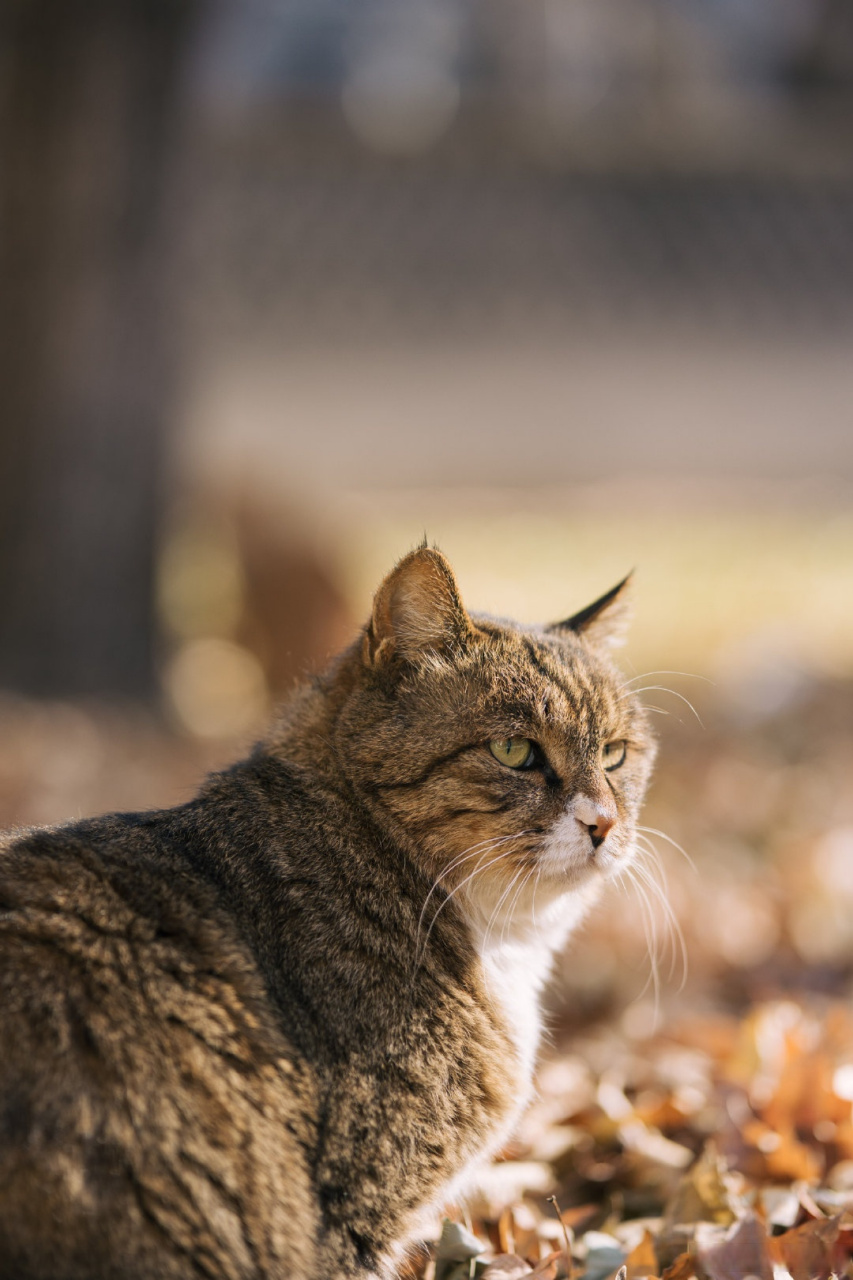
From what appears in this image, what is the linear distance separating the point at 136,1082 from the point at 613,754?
1194 mm

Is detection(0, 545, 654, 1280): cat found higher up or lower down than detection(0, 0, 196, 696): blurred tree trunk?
lower down

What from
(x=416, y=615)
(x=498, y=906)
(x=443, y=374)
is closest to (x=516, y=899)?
(x=498, y=906)

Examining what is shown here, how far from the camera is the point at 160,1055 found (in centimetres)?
188

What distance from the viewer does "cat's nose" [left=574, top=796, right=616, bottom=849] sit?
7.72ft

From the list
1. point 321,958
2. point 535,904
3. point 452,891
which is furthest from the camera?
point 535,904

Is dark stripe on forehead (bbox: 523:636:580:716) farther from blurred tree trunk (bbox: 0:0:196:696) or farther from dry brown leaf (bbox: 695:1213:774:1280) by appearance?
blurred tree trunk (bbox: 0:0:196:696)

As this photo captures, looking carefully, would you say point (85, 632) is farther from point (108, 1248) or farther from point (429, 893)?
point (108, 1248)

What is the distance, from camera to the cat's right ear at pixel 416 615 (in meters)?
2.36

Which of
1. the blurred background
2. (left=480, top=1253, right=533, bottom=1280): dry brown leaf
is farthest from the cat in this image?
the blurred background

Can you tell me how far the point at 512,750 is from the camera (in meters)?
2.38

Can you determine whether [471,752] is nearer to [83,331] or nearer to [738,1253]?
[738,1253]

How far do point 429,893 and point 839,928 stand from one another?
2.68m

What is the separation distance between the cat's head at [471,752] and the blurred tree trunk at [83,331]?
14.9ft

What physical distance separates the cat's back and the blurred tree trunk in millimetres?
4793
